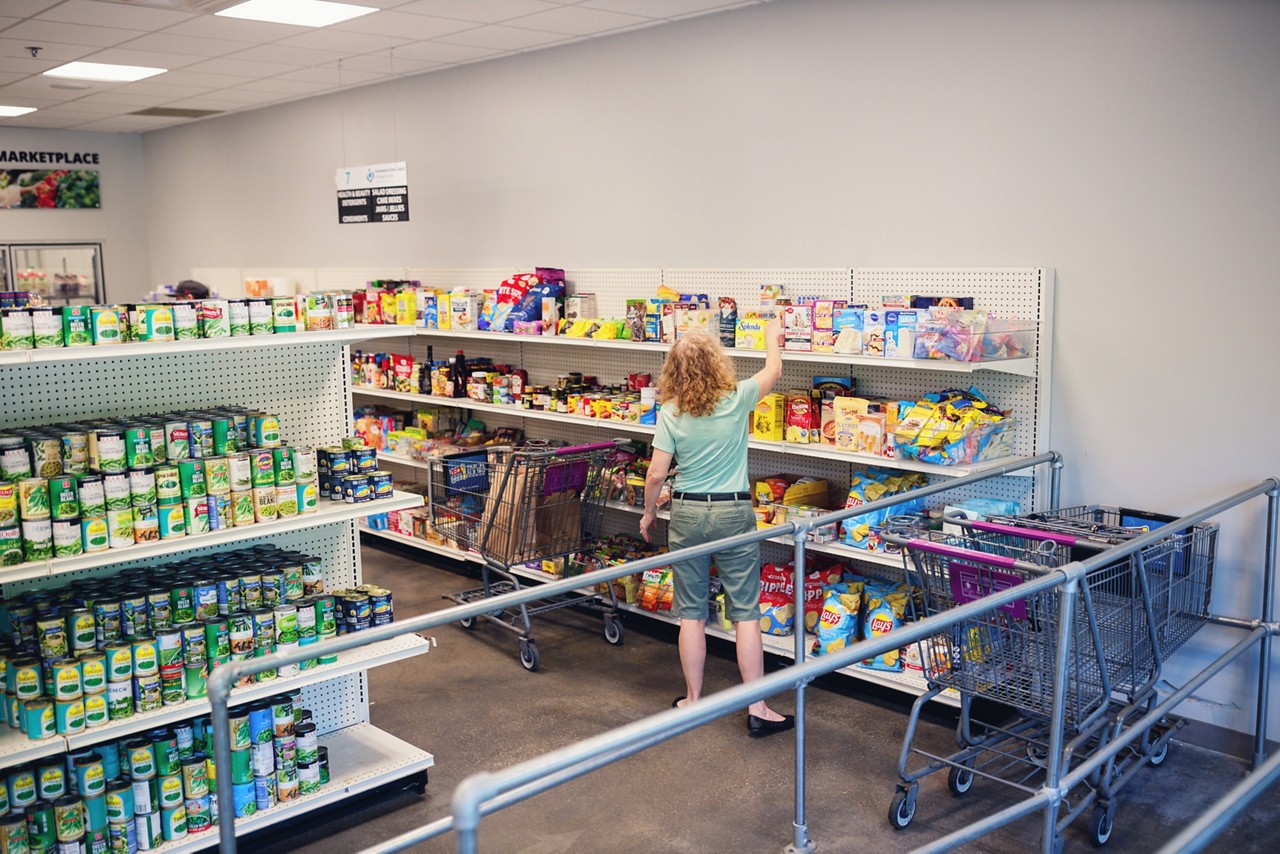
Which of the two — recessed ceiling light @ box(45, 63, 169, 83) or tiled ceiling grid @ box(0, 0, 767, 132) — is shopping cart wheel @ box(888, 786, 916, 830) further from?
recessed ceiling light @ box(45, 63, 169, 83)

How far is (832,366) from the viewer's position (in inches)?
231

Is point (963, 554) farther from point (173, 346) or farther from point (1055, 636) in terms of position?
point (173, 346)

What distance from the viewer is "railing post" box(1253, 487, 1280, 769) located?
436 cm

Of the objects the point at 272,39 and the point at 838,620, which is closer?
the point at 838,620

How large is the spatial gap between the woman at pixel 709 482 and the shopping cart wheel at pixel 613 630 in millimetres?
1106

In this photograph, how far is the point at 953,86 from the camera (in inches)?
206

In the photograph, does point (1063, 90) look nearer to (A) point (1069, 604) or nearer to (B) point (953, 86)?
(B) point (953, 86)

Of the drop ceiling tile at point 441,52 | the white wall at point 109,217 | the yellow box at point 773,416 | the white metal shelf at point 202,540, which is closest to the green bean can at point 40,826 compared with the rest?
the white metal shelf at point 202,540

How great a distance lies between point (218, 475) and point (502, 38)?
411 centimetres

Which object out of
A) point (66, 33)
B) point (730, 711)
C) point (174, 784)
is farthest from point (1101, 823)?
point (66, 33)

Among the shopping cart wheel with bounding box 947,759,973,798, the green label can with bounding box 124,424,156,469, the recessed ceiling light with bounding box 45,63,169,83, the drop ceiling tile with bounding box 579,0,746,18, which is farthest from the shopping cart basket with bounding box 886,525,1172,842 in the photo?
the recessed ceiling light with bounding box 45,63,169,83

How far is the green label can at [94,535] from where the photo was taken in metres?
3.58

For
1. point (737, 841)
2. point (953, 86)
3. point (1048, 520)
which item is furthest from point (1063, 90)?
point (737, 841)

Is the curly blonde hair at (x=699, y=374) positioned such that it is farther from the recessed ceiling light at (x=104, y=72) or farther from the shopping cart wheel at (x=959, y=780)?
the recessed ceiling light at (x=104, y=72)
